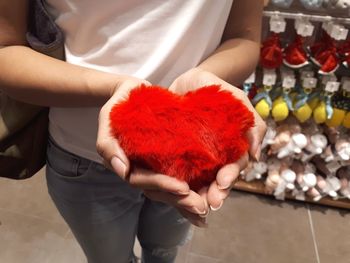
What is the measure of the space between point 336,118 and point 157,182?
991mm

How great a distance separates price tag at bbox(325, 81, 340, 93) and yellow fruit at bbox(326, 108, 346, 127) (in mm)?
77

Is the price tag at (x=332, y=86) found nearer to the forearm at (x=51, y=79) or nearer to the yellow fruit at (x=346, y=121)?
the yellow fruit at (x=346, y=121)

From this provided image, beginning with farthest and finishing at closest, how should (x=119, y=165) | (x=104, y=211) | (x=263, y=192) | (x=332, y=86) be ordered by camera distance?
(x=263, y=192) → (x=332, y=86) → (x=104, y=211) → (x=119, y=165)

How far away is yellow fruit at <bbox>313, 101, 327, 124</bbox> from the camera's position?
1.17 m

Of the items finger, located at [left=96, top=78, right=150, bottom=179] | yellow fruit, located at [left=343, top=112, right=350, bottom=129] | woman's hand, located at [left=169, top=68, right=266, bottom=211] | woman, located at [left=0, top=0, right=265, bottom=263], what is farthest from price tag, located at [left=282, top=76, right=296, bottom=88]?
finger, located at [left=96, top=78, right=150, bottom=179]

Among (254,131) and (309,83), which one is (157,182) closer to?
(254,131)

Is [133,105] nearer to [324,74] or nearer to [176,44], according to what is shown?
[176,44]

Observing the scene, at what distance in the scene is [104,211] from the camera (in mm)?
598

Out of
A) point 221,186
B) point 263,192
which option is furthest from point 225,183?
point 263,192

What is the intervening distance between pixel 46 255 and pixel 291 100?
3.17 feet

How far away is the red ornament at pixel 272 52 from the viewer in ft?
3.58

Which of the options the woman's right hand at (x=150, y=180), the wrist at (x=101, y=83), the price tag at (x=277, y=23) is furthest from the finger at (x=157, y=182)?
the price tag at (x=277, y=23)

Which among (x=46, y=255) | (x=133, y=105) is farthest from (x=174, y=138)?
(x=46, y=255)

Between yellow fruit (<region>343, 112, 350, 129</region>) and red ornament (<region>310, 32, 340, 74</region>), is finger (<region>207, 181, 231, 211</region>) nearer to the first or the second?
red ornament (<region>310, 32, 340, 74</region>)
